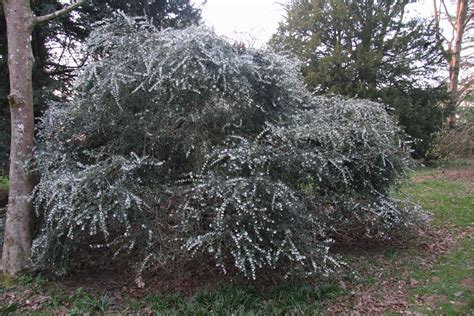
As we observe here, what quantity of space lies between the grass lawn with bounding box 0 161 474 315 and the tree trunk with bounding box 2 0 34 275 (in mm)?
303

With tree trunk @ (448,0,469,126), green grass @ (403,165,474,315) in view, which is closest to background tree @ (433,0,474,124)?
tree trunk @ (448,0,469,126)

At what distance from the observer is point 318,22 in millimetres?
14406

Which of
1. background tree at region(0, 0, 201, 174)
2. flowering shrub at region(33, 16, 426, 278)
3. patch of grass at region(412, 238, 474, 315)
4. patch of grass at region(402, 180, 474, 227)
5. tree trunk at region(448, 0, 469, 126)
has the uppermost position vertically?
tree trunk at region(448, 0, 469, 126)

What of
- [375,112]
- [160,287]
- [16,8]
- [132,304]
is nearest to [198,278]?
[160,287]

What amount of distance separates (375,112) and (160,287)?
3.51 metres

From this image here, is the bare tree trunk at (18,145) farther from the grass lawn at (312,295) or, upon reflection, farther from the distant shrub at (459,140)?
the distant shrub at (459,140)

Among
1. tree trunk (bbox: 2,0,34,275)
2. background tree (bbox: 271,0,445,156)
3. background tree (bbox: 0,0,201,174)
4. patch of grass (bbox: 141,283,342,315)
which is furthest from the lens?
background tree (bbox: 271,0,445,156)

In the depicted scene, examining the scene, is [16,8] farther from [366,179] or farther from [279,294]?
[366,179]

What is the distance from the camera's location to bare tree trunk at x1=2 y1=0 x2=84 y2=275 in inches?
167

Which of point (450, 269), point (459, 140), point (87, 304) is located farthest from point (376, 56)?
point (87, 304)

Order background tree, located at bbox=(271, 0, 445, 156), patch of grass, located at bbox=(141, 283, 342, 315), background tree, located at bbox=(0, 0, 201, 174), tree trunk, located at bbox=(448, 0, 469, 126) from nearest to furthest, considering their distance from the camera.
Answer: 1. patch of grass, located at bbox=(141, 283, 342, 315)
2. background tree, located at bbox=(0, 0, 201, 174)
3. background tree, located at bbox=(271, 0, 445, 156)
4. tree trunk, located at bbox=(448, 0, 469, 126)

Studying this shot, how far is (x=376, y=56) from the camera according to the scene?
1310 centimetres

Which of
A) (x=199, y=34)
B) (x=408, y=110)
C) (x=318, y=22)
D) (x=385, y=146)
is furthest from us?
(x=318, y=22)

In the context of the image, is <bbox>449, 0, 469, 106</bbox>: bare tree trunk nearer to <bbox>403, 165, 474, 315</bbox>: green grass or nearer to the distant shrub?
the distant shrub
